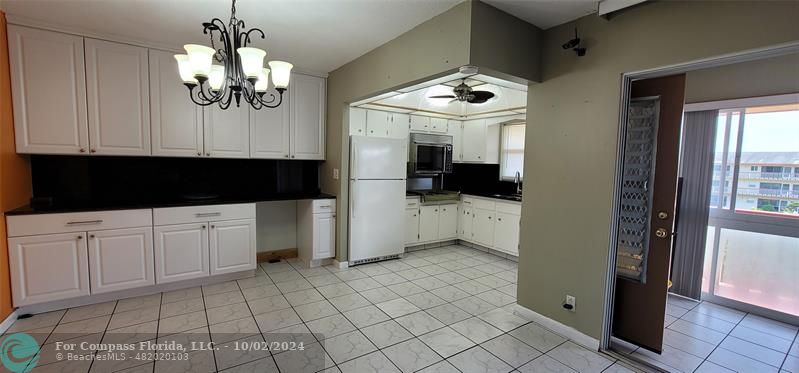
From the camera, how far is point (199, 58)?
71.2 inches

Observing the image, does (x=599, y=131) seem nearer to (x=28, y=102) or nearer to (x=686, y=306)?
(x=686, y=306)

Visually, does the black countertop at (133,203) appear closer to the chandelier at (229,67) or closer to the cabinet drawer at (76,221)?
the cabinet drawer at (76,221)

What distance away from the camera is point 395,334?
2551mm

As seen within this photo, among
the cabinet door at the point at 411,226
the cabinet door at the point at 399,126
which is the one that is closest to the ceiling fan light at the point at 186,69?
the cabinet door at the point at 399,126

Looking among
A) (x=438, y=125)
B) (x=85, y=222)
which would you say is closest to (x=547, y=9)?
(x=438, y=125)

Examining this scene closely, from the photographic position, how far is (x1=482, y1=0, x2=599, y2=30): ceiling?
7.22ft

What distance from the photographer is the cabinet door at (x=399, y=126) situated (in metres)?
4.66

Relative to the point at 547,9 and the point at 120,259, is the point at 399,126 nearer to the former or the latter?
the point at 547,9

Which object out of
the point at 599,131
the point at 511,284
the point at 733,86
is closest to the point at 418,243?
the point at 511,284

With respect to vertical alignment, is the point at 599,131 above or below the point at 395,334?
above

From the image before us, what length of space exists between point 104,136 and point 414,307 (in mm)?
3266

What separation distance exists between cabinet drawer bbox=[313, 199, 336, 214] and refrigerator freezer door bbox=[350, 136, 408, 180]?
1.34 ft

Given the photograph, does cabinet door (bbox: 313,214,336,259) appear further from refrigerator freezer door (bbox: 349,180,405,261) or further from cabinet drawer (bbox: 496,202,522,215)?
cabinet drawer (bbox: 496,202,522,215)

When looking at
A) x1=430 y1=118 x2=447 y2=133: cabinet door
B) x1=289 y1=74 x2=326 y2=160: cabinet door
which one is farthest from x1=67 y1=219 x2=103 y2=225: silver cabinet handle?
A: x1=430 y1=118 x2=447 y2=133: cabinet door
